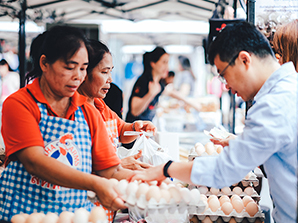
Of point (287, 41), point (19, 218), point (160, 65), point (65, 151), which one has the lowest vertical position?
point (19, 218)

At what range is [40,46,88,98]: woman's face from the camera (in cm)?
143

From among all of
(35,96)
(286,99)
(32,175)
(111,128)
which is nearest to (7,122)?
(35,96)

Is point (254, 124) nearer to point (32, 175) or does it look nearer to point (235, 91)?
point (235, 91)

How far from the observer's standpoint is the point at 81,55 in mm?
1459

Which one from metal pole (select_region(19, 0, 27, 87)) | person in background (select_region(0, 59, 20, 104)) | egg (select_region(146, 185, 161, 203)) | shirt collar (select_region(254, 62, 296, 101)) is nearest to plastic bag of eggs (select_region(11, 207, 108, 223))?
egg (select_region(146, 185, 161, 203))

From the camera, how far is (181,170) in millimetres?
1451

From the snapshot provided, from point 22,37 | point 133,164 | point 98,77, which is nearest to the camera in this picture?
point 133,164

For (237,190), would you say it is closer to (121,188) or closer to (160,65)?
(121,188)

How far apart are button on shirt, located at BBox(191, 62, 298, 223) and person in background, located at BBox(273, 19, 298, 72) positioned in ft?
3.03

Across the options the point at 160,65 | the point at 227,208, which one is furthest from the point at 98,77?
the point at 160,65

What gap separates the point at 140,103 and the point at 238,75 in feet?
9.12

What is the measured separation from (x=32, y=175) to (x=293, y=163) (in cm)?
123

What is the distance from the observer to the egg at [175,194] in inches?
52.4

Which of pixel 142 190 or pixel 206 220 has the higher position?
pixel 142 190
